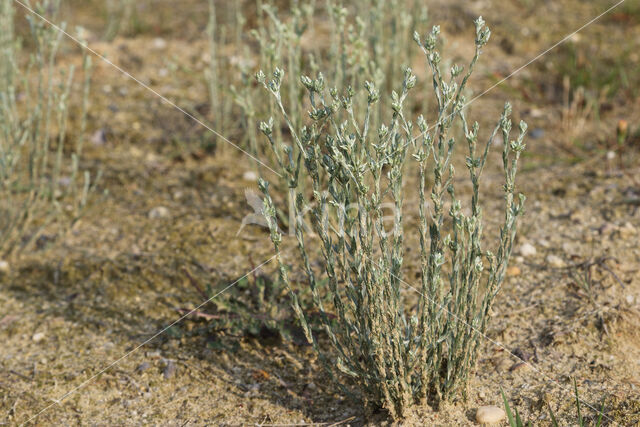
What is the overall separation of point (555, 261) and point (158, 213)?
6.10ft

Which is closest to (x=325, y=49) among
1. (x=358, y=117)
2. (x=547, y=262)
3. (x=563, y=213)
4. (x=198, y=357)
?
(x=358, y=117)

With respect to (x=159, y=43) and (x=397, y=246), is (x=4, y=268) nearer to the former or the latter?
(x=397, y=246)

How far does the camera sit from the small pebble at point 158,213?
310 centimetres

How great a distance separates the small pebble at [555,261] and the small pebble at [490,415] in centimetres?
89

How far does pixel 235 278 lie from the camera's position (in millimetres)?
2611

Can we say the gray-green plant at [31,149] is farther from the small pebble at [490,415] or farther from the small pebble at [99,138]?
the small pebble at [490,415]

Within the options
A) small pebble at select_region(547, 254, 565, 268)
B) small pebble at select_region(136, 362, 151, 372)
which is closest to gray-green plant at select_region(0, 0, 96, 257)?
small pebble at select_region(136, 362, 151, 372)

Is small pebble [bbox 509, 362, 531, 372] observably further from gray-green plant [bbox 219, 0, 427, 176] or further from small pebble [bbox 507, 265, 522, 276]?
gray-green plant [bbox 219, 0, 427, 176]

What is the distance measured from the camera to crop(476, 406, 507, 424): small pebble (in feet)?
6.04

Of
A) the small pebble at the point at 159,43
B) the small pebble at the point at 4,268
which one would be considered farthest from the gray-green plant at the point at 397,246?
the small pebble at the point at 159,43

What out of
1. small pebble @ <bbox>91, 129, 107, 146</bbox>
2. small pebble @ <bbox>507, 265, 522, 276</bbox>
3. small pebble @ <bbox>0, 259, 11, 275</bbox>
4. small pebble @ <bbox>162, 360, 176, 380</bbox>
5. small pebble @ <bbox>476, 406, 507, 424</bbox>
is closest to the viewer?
small pebble @ <bbox>476, 406, 507, 424</bbox>

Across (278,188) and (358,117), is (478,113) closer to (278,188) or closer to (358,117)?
(358,117)

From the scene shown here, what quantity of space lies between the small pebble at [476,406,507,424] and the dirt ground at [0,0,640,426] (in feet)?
0.11

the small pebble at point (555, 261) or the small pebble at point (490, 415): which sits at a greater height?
the small pebble at point (555, 261)
